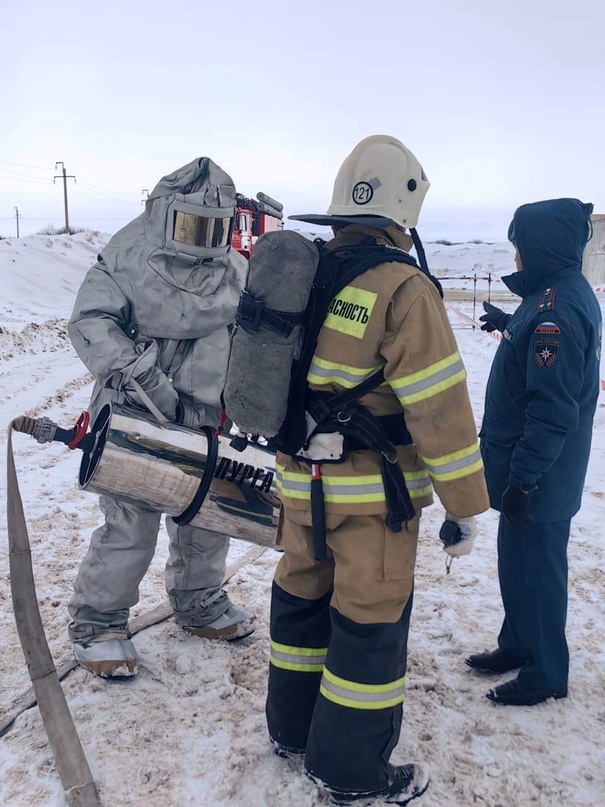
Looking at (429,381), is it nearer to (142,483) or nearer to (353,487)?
(353,487)

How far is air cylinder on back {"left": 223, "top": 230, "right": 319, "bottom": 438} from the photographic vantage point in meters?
2.16

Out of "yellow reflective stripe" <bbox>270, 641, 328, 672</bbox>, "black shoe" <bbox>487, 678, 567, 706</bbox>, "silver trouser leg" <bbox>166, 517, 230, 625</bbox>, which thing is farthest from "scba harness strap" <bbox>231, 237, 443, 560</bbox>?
"silver trouser leg" <bbox>166, 517, 230, 625</bbox>

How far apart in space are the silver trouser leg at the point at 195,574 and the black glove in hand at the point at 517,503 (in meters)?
1.40

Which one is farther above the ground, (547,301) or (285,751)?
(547,301)

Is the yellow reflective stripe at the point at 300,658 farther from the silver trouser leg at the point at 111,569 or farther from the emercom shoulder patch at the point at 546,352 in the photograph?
the emercom shoulder patch at the point at 546,352

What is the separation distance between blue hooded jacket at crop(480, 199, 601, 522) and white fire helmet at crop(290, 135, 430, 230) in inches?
28.4

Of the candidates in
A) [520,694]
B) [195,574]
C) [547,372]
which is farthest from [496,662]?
[195,574]

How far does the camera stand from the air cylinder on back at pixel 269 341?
2.16 metres

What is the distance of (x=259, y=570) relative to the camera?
4066 mm

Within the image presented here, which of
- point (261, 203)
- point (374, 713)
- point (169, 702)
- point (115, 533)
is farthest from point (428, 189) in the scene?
point (261, 203)

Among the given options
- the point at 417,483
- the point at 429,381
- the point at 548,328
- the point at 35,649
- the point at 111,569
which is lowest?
the point at 35,649

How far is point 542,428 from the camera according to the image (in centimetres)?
262

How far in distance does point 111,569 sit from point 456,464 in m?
1.74

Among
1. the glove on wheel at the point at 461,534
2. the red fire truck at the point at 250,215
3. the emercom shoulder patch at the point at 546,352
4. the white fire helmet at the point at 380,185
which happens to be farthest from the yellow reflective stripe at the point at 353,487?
the red fire truck at the point at 250,215
